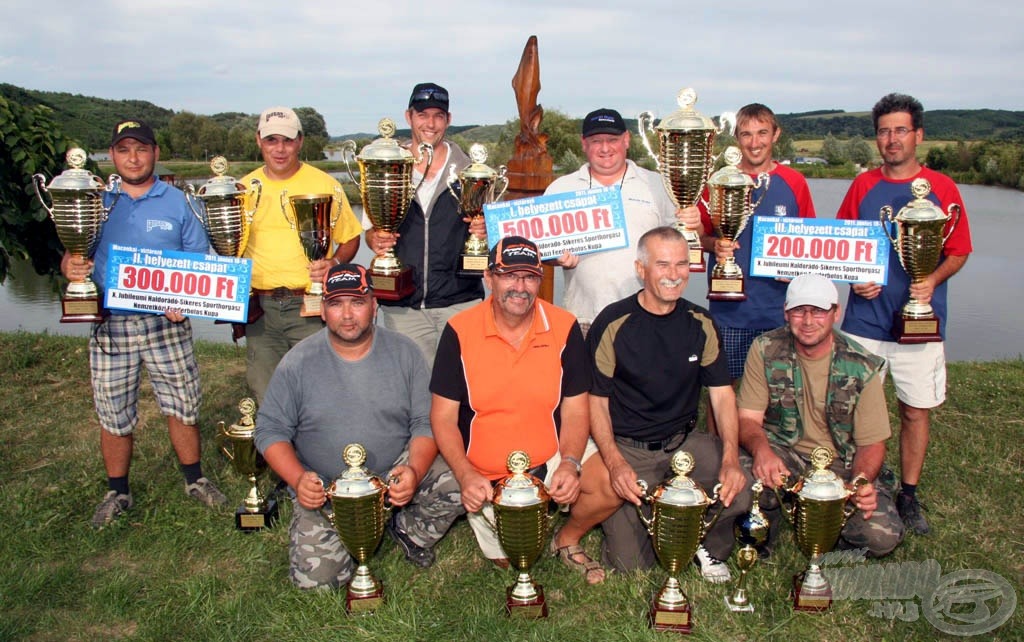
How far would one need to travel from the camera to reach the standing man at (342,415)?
344cm

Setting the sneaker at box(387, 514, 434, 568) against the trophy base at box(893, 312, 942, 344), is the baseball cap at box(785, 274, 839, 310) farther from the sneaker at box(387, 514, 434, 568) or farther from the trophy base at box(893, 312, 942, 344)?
the sneaker at box(387, 514, 434, 568)

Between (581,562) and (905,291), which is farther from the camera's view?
(905,291)

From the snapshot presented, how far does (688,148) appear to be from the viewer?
4184 millimetres

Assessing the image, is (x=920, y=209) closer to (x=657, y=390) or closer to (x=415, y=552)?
(x=657, y=390)

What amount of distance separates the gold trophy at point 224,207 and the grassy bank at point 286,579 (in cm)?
146

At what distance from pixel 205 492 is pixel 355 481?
1.64 meters

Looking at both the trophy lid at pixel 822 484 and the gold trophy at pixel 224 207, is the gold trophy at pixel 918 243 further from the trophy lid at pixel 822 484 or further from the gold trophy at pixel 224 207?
the gold trophy at pixel 224 207

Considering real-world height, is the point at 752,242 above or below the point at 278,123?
below

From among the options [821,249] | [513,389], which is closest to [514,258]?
[513,389]

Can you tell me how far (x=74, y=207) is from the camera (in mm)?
3951

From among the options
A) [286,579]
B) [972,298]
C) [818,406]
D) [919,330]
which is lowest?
[972,298]

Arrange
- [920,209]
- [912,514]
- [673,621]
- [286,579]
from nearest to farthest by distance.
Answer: [673,621] → [286,579] → [920,209] → [912,514]

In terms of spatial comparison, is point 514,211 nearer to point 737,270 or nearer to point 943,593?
point 737,270

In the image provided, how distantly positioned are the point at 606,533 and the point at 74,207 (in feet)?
10.2
